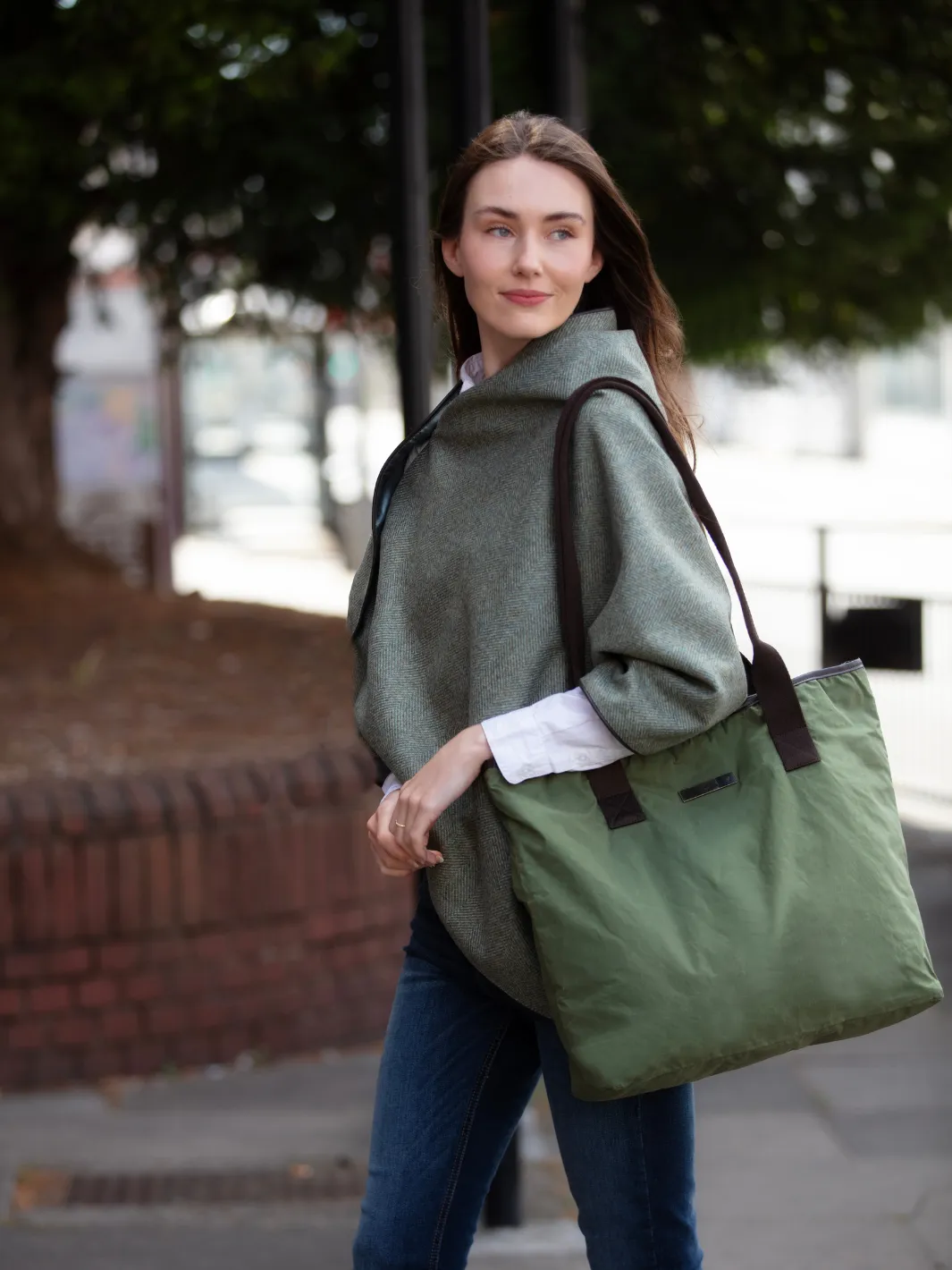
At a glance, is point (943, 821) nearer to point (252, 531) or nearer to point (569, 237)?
point (569, 237)

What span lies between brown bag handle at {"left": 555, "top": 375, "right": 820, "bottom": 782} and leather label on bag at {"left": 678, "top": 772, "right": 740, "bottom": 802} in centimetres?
6

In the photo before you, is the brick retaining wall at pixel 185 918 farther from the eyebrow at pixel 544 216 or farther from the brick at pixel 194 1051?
the eyebrow at pixel 544 216

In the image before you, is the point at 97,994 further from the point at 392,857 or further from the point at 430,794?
the point at 430,794

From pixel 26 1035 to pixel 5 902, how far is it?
1.20 ft

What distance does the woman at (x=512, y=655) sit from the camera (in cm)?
186

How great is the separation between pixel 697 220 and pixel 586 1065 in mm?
4540

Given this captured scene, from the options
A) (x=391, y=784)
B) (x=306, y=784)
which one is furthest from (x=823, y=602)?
(x=391, y=784)

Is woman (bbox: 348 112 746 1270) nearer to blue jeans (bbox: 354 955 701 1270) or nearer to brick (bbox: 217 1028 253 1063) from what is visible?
blue jeans (bbox: 354 955 701 1270)

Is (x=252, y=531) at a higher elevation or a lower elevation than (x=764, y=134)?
lower

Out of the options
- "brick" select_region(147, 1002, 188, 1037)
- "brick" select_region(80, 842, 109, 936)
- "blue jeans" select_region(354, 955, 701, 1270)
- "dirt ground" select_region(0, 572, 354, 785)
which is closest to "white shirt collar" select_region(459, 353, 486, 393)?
"blue jeans" select_region(354, 955, 701, 1270)

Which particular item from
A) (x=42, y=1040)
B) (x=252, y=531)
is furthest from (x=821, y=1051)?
(x=252, y=531)

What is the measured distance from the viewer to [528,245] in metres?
2.02

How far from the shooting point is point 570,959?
1820 millimetres

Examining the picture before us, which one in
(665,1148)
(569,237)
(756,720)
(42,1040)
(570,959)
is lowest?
(42,1040)
